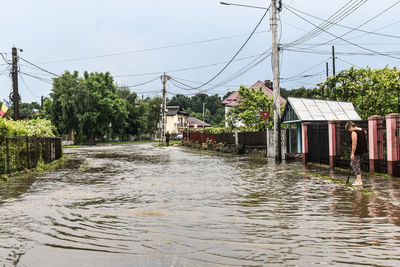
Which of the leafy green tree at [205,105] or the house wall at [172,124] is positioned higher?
the leafy green tree at [205,105]

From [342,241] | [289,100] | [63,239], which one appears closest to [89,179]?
[63,239]

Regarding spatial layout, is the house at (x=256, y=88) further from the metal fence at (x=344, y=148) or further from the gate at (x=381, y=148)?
the gate at (x=381, y=148)

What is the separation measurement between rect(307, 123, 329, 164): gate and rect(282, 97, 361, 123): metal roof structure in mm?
1708

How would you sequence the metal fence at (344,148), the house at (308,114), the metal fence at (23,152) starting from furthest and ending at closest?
the house at (308,114), the metal fence at (344,148), the metal fence at (23,152)

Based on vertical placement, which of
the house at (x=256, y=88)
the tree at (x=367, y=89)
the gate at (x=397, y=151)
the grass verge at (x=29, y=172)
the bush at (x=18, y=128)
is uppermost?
the house at (x=256, y=88)

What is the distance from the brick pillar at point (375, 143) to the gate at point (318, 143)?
3250 mm

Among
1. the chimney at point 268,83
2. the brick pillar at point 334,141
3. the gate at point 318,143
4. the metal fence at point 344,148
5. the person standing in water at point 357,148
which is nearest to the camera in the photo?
the person standing in water at point 357,148

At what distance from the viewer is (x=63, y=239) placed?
5.12 meters

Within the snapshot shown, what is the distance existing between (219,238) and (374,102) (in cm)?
2261

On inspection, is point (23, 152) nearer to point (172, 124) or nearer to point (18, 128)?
point (18, 128)

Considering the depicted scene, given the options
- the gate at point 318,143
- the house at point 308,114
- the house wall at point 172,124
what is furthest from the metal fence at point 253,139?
the house wall at point 172,124

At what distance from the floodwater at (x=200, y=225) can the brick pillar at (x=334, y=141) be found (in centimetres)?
522

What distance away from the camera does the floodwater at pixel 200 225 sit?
4273 millimetres

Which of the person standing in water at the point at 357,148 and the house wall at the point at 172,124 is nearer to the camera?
the person standing in water at the point at 357,148
